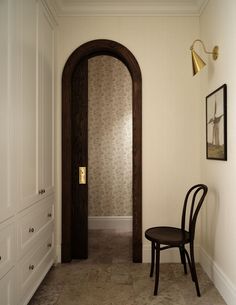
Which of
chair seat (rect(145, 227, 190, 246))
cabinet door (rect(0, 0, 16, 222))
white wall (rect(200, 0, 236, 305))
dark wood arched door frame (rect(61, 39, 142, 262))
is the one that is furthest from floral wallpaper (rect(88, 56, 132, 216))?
cabinet door (rect(0, 0, 16, 222))

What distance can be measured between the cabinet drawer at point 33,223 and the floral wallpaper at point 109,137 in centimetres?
181

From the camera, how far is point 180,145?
9.78ft

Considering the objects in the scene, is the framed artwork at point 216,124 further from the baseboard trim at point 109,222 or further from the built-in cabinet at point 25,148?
the baseboard trim at point 109,222

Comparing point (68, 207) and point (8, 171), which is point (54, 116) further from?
point (8, 171)

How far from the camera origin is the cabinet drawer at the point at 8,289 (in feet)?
5.34

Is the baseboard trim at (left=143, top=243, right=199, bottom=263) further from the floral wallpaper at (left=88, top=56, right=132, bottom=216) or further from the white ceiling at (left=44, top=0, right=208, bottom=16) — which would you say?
the white ceiling at (left=44, top=0, right=208, bottom=16)

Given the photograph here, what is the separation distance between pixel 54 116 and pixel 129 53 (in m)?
1.09

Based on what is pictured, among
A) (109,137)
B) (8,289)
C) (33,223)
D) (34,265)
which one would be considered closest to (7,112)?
(33,223)

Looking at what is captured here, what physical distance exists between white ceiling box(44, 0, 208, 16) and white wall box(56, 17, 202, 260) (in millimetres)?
62

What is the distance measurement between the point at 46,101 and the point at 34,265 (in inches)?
58.4

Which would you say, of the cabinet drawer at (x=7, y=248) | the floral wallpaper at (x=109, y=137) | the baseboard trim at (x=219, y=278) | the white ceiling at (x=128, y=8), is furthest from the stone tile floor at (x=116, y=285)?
the white ceiling at (x=128, y=8)

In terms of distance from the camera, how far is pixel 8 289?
1716mm

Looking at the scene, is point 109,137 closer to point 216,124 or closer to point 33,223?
point 216,124

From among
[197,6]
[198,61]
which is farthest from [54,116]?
[197,6]
